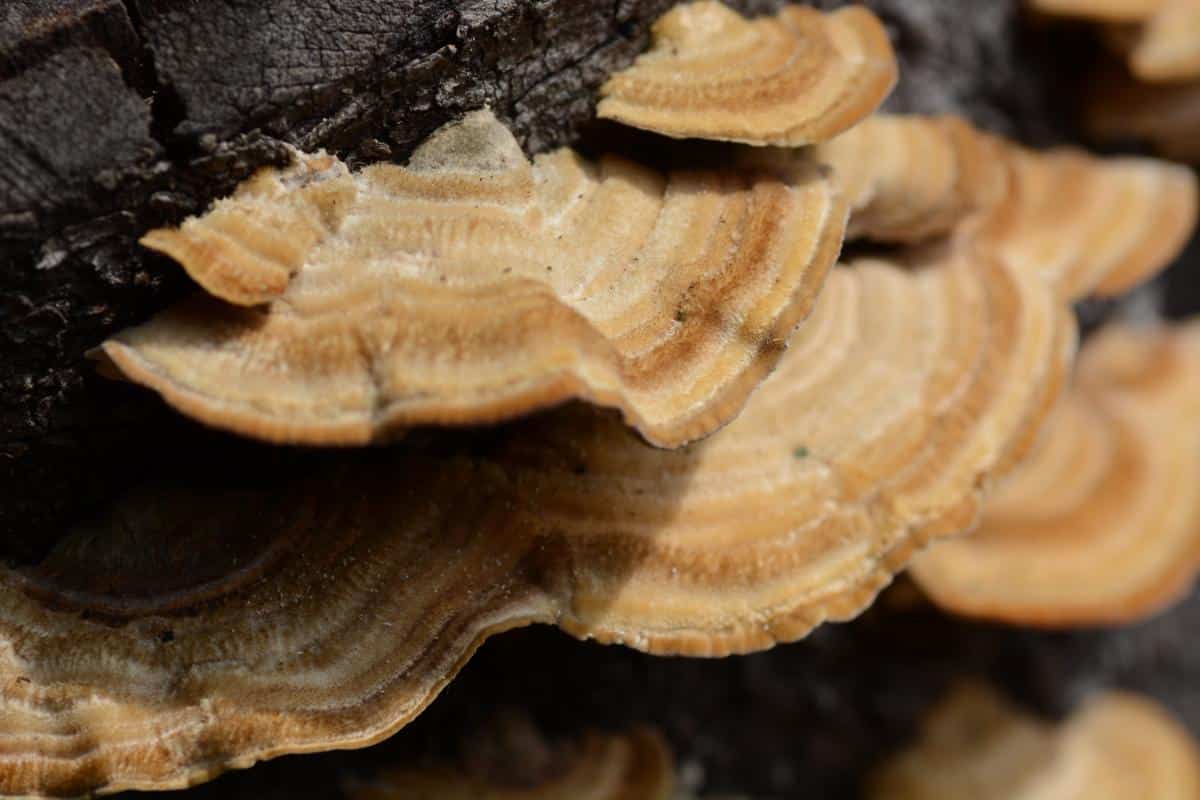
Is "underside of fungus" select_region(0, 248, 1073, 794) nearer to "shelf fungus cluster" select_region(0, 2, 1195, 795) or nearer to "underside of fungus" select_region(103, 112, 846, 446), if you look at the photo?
"shelf fungus cluster" select_region(0, 2, 1195, 795)

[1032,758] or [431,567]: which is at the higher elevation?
[431,567]

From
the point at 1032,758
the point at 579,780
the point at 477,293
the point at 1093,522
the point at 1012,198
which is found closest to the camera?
the point at 477,293

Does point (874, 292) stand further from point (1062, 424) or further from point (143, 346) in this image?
point (143, 346)

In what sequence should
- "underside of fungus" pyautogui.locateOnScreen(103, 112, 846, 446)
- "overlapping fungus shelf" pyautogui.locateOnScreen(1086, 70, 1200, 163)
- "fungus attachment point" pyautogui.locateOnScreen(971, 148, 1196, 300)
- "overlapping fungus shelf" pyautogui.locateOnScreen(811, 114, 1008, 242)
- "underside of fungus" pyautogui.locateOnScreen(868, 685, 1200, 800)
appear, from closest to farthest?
1. "underside of fungus" pyautogui.locateOnScreen(103, 112, 846, 446)
2. "overlapping fungus shelf" pyautogui.locateOnScreen(811, 114, 1008, 242)
3. "fungus attachment point" pyautogui.locateOnScreen(971, 148, 1196, 300)
4. "overlapping fungus shelf" pyautogui.locateOnScreen(1086, 70, 1200, 163)
5. "underside of fungus" pyautogui.locateOnScreen(868, 685, 1200, 800)

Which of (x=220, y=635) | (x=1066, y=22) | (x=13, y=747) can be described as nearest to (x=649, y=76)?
(x=220, y=635)

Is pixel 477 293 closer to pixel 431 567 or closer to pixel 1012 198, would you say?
pixel 431 567

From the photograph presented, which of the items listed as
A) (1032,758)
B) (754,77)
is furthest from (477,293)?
(1032,758)

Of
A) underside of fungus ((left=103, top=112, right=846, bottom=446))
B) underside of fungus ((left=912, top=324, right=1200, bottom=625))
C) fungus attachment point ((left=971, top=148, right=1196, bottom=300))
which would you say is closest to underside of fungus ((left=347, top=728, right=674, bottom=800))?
underside of fungus ((left=912, top=324, right=1200, bottom=625))
